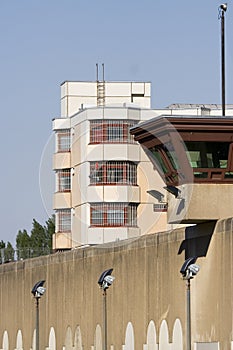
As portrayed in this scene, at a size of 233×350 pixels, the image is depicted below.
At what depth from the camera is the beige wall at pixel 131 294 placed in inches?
1078

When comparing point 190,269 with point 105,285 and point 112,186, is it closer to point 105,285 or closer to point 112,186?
point 112,186

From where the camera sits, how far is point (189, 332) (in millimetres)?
27250

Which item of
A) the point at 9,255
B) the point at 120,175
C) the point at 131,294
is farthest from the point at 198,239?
the point at 9,255

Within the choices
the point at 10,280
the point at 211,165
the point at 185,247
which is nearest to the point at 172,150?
the point at 211,165

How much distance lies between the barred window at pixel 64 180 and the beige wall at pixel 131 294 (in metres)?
13.3

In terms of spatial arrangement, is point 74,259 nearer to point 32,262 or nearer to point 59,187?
point 32,262

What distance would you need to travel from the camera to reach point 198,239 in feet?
92.4

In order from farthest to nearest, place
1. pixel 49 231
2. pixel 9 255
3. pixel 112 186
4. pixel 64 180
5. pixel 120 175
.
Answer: pixel 49 231 < pixel 64 180 < pixel 9 255 < pixel 120 175 < pixel 112 186

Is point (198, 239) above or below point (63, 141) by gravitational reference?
below

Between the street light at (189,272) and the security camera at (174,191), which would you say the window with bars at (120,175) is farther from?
the street light at (189,272)

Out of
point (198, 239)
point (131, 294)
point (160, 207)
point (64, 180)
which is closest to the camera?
point (198, 239)

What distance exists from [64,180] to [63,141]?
3.52 m

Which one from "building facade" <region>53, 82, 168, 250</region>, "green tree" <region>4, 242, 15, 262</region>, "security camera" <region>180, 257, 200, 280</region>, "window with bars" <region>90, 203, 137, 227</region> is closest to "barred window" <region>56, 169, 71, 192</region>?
"green tree" <region>4, 242, 15, 262</region>

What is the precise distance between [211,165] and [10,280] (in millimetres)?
22719
